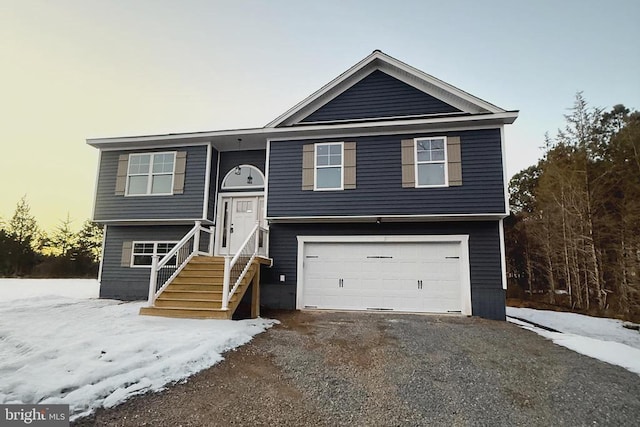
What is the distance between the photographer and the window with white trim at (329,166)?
9.23 metres

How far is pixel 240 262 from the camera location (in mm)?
7715

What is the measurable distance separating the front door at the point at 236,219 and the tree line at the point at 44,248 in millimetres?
17236

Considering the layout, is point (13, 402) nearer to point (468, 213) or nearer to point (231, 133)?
point (231, 133)

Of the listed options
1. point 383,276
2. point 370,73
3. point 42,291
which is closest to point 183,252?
point 383,276

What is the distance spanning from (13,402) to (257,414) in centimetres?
210

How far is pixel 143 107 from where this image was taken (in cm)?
1301

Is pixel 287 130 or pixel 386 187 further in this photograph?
pixel 287 130

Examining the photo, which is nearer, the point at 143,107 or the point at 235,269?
the point at 235,269

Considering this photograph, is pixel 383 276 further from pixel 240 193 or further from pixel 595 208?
pixel 595 208

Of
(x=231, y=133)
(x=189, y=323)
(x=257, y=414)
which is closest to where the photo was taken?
(x=257, y=414)

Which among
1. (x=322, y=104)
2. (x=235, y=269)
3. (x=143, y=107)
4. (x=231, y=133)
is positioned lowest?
(x=235, y=269)

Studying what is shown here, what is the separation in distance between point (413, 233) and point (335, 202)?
229 centimetres

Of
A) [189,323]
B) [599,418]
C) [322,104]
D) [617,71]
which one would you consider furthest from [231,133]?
[617,71]

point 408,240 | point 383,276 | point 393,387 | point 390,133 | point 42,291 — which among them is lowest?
point 393,387
